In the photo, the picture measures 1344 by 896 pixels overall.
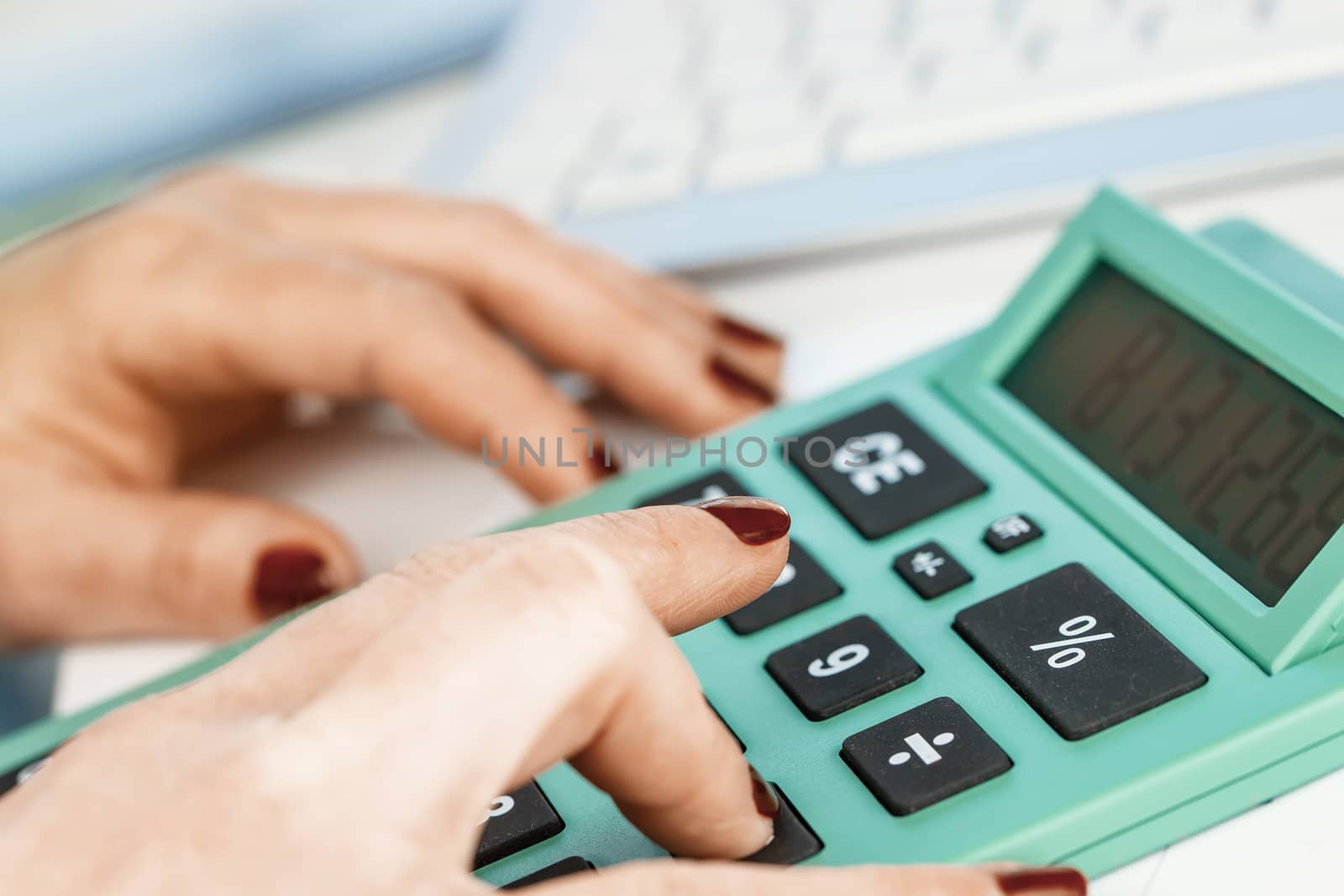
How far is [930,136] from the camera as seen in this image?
52cm

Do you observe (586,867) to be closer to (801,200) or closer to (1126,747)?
(1126,747)

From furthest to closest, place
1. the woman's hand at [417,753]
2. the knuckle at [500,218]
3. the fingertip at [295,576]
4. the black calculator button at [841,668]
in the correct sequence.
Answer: the knuckle at [500,218] < the fingertip at [295,576] < the black calculator button at [841,668] < the woman's hand at [417,753]

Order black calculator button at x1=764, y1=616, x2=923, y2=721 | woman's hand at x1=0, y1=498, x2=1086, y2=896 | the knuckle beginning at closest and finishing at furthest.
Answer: woman's hand at x1=0, y1=498, x2=1086, y2=896
black calculator button at x1=764, y1=616, x2=923, y2=721
the knuckle

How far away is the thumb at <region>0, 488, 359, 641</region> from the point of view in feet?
1.42

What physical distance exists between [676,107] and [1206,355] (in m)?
0.31

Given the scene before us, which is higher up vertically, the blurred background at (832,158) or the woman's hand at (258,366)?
the blurred background at (832,158)

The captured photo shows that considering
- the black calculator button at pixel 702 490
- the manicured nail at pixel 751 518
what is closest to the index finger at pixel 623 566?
the manicured nail at pixel 751 518

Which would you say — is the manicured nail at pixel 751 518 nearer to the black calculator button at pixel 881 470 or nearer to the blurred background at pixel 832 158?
the black calculator button at pixel 881 470

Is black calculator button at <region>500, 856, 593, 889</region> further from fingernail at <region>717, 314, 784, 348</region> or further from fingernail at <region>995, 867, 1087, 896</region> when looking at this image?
fingernail at <region>717, 314, 784, 348</region>

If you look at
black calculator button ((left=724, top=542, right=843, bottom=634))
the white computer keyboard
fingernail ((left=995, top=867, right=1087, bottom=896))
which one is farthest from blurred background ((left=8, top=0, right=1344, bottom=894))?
fingernail ((left=995, top=867, right=1087, bottom=896))

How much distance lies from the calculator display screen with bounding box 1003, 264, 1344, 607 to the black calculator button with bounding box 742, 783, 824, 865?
0.13 meters

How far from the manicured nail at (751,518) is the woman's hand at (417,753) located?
0.09 ft

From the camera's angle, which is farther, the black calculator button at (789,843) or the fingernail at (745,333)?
the fingernail at (745,333)

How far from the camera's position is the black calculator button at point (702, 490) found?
1.29 feet
